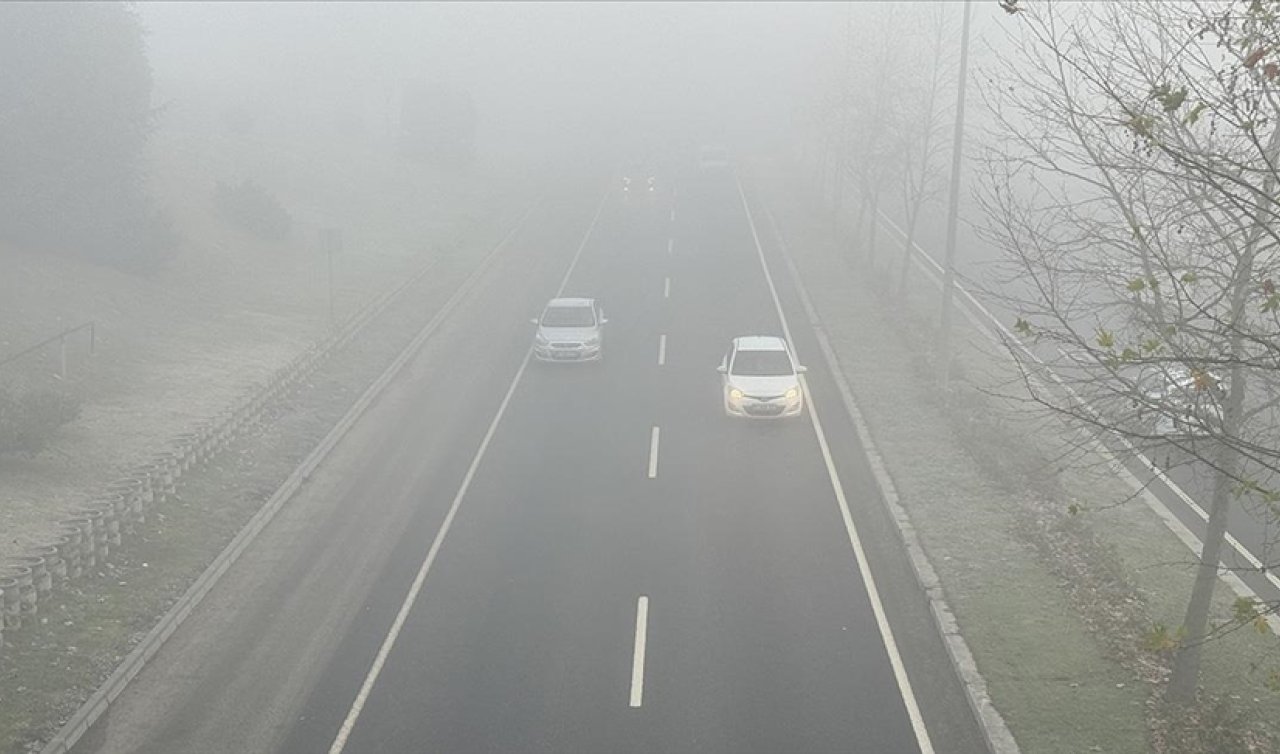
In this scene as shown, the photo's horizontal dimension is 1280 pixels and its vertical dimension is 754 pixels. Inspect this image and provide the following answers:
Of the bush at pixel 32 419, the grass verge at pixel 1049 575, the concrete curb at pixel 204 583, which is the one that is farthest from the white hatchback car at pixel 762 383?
the bush at pixel 32 419

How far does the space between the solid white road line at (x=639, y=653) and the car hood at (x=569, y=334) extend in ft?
48.1

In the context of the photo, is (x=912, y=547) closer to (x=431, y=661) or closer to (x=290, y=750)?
(x=431, y=661)

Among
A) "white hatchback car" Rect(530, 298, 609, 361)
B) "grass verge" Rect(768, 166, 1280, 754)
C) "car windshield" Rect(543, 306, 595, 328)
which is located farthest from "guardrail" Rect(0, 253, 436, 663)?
"grass verge" Rect(768, 166, 1280, 754)

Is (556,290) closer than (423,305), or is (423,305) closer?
(423,305)

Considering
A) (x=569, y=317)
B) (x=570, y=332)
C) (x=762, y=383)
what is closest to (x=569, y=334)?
(x=570, y=332)

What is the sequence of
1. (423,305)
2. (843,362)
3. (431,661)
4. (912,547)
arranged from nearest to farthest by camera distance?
1. (431,661)
2. (912,547)
3. (843,362)
4. (423,305)

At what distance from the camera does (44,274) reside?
32375 mm

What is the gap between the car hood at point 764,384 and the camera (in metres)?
25.2

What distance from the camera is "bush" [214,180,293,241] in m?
43.6

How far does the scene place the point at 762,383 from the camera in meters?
25.5

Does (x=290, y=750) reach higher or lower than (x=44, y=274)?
lower

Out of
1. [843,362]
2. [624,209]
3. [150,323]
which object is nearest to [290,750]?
[843,362]

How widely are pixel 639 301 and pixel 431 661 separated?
24988 mm

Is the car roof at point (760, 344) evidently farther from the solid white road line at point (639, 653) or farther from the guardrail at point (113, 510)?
the solid white road line at point (639, 653)
